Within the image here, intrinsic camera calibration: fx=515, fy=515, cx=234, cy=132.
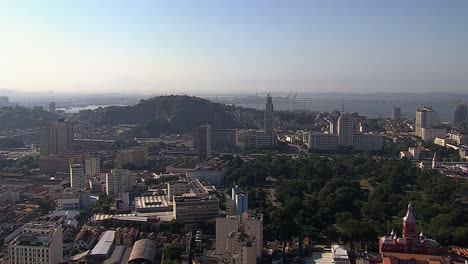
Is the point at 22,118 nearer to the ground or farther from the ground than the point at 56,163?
farther from the ground

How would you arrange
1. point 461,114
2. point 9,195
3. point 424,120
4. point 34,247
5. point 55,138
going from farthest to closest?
1. point 461,114
2. point 424,120
3. point 55,138
4. point 9,195
5. point 34,247

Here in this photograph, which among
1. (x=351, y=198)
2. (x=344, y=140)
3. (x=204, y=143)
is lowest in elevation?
(x=351, y=198)

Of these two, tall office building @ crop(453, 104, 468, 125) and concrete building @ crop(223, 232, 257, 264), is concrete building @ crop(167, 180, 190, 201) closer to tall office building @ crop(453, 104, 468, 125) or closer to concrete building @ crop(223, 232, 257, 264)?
concrete building @ crop(223, 232, 257, 264)

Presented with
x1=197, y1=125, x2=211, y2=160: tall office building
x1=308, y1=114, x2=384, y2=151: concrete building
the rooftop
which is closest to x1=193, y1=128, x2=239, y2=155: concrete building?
x1=197, y1=125, x2=211, y2=160: tall office building

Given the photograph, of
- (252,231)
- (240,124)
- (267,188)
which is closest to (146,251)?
(252,231)

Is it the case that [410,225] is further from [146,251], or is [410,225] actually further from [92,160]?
[92,160]

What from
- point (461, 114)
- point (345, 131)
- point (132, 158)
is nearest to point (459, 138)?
point (345, 131)

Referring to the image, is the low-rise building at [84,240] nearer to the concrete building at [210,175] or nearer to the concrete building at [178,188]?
the concrete building at [178,188]

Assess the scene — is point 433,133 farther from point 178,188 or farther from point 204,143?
point 178,188
